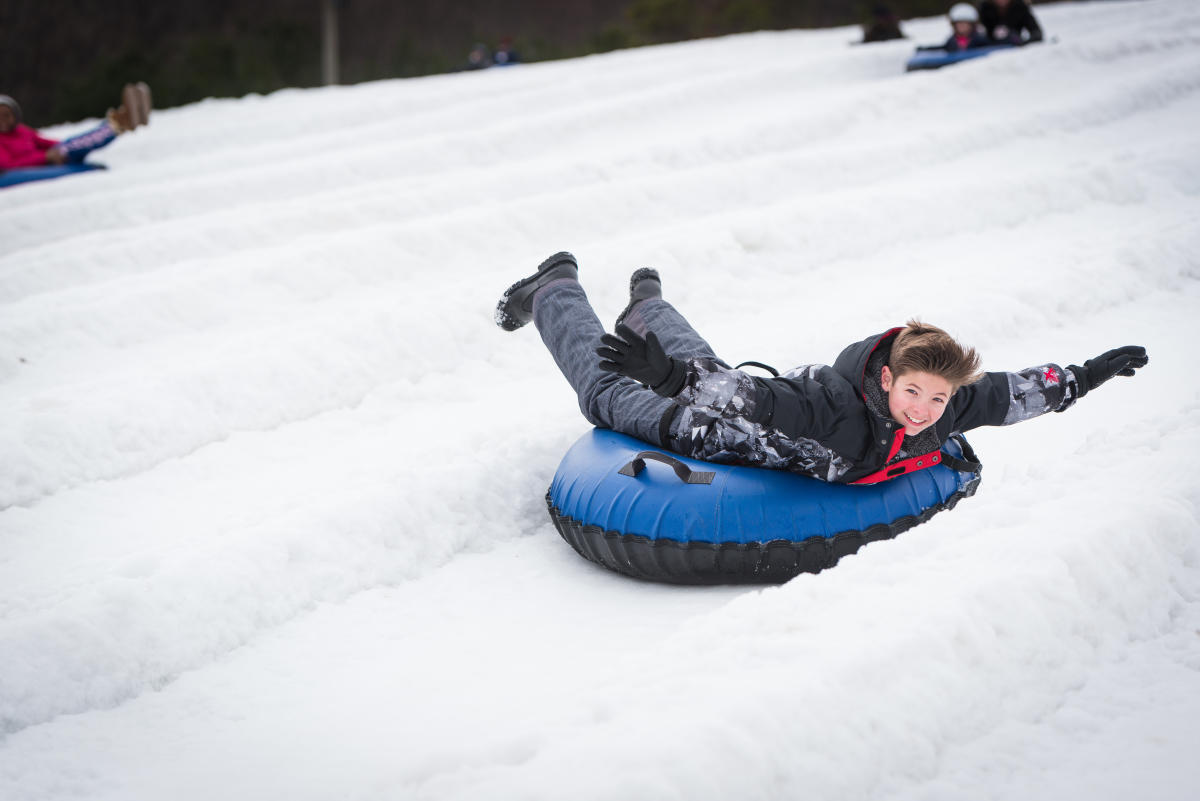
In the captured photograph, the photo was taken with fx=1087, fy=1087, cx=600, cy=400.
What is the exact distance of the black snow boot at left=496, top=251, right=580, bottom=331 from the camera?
3232mm

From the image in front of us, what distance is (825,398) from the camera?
8.00ft

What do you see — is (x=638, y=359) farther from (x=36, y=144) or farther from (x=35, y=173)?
(x=36, y=144)

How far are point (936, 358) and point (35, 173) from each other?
21.9 feet

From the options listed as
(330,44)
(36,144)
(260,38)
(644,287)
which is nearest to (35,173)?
(36,144)

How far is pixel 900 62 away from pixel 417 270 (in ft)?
19.6

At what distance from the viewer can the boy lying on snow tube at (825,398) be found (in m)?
2.34

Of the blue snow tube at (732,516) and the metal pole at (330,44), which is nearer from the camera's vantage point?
the blue snow tube at (732,516)

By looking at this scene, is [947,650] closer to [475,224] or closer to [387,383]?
[387,383]

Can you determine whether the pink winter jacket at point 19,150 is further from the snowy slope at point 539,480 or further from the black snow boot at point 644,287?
the black snow boot at point 644,287

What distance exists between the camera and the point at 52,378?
159 inches

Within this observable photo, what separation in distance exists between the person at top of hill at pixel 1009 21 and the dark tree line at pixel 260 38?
33.0 ft

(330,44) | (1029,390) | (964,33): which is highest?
(330,44)

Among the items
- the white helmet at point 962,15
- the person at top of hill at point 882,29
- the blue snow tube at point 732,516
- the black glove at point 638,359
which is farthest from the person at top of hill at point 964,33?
the black glove at point 638,359

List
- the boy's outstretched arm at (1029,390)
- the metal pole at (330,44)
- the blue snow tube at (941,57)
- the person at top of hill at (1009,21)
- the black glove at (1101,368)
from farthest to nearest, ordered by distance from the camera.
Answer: the metal pole at (330,44) < the person at top of hill at (1009,21) < the blue snow tube at (941,57) < the black glove at (1101,368) < the boy's outstretched arm at (1029,390)
